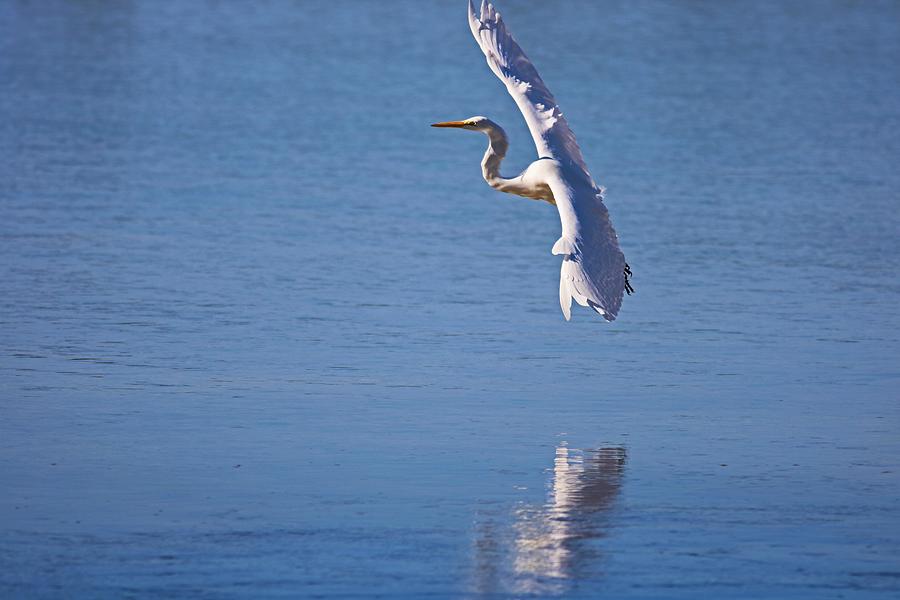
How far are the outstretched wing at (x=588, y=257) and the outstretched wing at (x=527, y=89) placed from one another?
2.89 feet

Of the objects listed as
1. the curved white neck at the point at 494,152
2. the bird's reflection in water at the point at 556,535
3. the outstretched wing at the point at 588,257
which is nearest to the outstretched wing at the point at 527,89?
the curved white neck at the point at 494,152

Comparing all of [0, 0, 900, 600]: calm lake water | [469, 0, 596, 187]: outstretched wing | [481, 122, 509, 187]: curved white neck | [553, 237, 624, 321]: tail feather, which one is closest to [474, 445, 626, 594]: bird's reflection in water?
[0, 0, 900, 600]: calm lake water

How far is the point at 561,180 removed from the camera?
35.5ft

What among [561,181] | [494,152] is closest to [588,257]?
[561,181]

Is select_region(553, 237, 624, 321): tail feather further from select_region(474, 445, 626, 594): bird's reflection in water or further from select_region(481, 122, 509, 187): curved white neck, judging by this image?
select_region(481, 122, 509, 187): curved white neck

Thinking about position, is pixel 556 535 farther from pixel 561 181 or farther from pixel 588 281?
pixel 561 181

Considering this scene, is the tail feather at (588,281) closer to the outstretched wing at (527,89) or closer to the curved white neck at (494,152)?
the outstretched wing at (527,89)

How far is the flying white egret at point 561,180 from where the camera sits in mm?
9273

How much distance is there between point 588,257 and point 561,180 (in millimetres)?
1448

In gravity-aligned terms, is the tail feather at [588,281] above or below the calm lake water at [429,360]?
above

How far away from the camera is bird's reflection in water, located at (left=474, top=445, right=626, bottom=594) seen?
7.01m

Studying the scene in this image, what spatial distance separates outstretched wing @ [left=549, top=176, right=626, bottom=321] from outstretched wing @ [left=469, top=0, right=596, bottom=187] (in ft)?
2.89

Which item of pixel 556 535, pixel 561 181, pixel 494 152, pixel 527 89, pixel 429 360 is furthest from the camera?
pixel 494 152

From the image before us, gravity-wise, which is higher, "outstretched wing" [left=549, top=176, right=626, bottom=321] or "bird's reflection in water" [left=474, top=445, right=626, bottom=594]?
"outstretched wing" [left=549, top=176, right=626, bottom=321]
